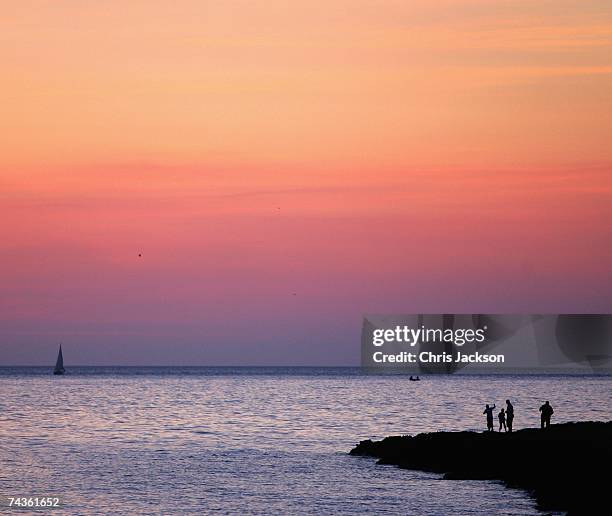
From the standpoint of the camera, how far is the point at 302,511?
46.5m

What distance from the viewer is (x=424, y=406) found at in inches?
5027

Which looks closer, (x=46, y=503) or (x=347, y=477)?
(x=46, y=503)

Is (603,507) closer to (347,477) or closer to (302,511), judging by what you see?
(302,511)

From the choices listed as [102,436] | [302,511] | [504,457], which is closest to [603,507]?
[302,511]

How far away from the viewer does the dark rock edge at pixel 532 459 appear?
145ft

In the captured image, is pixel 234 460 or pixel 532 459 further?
pixel 234 460

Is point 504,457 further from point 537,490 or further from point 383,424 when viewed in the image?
point 383,424

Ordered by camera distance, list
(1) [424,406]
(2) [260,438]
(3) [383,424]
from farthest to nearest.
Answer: (1) [424,406] < (3) [383,424] < (2) [260,438]

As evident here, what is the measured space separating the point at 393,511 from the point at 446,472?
38.1 ft

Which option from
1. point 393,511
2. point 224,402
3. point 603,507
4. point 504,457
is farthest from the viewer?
point 224,402

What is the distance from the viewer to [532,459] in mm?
53656

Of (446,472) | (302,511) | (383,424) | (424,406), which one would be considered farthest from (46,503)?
(424,406)

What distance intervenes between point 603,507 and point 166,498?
20438 mm

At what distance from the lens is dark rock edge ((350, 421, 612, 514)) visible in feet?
145
